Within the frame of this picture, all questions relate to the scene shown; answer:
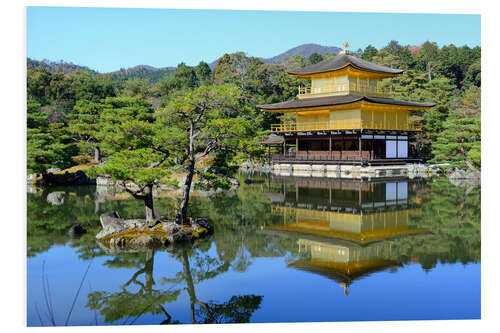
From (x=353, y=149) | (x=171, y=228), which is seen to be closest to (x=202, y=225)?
(x=171, y=228)

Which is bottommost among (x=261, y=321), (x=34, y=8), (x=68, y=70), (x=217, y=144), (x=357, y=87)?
(x=261, y=321)

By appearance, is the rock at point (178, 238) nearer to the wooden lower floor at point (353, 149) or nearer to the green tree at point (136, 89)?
the wooden lower floor at point (353, 149)

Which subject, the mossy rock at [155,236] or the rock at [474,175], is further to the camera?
the rock at [474,175]

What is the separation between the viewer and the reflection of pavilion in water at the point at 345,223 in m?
7.04

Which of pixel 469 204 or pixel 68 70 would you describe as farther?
pixel 68 70

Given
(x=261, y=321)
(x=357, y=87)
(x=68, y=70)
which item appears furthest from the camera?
(x=68, y=70)

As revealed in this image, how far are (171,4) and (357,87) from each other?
1913 centimetres

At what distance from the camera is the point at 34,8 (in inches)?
299

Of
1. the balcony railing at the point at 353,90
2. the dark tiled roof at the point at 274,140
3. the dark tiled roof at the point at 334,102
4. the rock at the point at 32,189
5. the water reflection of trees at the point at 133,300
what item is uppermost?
the balcony railing at the point at 353,90

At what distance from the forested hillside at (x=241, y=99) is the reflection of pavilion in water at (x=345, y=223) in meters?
2.07

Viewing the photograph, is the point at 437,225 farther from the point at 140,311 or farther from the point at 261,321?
the point at 140,311

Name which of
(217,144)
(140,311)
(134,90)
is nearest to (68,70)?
(134,90)

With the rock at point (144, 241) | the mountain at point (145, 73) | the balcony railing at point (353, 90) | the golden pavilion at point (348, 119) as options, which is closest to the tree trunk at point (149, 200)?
the rock at point (144, 241)

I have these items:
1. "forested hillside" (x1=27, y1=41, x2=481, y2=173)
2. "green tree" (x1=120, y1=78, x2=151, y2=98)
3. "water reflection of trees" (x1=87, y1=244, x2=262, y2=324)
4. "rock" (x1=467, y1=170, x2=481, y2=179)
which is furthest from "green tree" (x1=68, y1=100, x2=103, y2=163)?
"green tree" (x1=120, y1=78, x2=151, y2=98)
